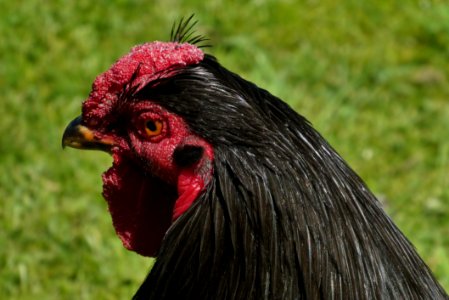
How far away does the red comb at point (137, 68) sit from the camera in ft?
8.71

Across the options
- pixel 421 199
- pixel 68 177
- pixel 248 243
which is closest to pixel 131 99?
pixel 248 243

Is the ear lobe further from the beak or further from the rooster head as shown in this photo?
the beak

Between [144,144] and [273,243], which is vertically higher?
[144,144]

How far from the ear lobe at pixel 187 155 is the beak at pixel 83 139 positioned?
31 cm

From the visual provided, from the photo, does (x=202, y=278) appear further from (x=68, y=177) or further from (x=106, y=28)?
(x=106, y=28)

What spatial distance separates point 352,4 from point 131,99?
432 centimetres

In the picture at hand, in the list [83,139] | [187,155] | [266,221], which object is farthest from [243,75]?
[266,221]

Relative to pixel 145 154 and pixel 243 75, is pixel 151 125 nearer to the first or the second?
pixel 145 154

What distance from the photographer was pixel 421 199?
5.21 m

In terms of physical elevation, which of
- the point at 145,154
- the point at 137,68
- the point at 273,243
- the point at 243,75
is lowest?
the point at 273,243

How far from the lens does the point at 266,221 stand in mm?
2455

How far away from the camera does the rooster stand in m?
2.47

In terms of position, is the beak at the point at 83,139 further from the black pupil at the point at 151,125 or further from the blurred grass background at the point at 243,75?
the blurred grass background at the point at 243,75

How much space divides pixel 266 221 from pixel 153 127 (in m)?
0.44
